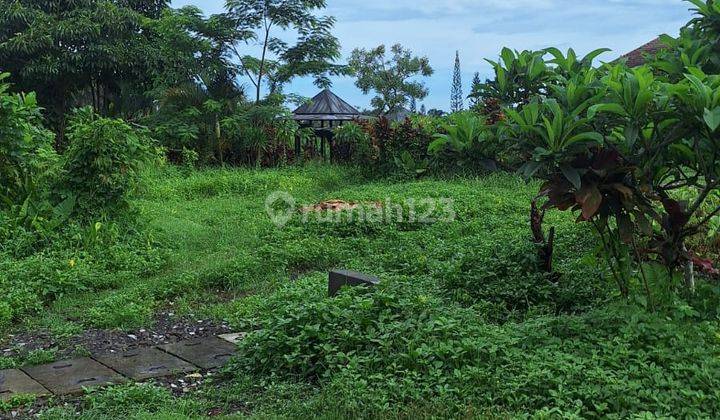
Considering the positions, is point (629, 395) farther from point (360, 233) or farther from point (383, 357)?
point (360, 233)

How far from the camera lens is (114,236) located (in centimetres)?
609

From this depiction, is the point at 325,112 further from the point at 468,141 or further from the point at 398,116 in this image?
the point at 468,141

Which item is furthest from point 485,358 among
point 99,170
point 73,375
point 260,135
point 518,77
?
point 260,135

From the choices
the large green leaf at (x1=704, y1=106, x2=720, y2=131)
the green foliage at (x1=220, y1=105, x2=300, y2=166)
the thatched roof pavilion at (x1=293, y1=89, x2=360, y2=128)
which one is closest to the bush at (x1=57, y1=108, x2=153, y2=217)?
the large green leaf at (x1=704, y1=106, x2=720, y2=131)

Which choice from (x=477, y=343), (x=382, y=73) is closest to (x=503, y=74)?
(x=477, y=343)

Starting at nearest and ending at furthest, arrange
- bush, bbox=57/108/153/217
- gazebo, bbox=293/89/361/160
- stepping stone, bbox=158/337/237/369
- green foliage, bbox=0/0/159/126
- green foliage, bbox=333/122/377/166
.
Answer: stepping stone, bbox=158/337/237/369 < bush, bbox=57/108/153/217 < green foliage, bbox=333/122/377/166 < green foliage, bbox=0/0/159/126 < gazebo, bbox=293/89/361/160

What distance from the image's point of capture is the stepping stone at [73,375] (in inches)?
128

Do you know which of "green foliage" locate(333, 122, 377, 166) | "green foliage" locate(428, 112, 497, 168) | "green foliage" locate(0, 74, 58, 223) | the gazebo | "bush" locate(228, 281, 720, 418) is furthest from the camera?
the gazebo

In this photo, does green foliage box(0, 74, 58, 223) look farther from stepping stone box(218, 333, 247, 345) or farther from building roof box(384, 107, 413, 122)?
building roof box(384, 107, 413, 122)

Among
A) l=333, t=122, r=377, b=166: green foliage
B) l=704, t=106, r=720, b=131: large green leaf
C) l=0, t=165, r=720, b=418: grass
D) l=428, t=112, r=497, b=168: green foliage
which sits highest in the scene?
l=704, t=106, r=720, b=131: large green leaf

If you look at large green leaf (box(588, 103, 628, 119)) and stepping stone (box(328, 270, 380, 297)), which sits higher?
large green leaf (box(588, 103, 628, 119))

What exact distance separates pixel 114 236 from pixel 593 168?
14.8 ft

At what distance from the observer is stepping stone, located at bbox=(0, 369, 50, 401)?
315cm

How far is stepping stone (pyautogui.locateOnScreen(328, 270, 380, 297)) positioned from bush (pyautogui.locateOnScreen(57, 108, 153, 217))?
328cm
